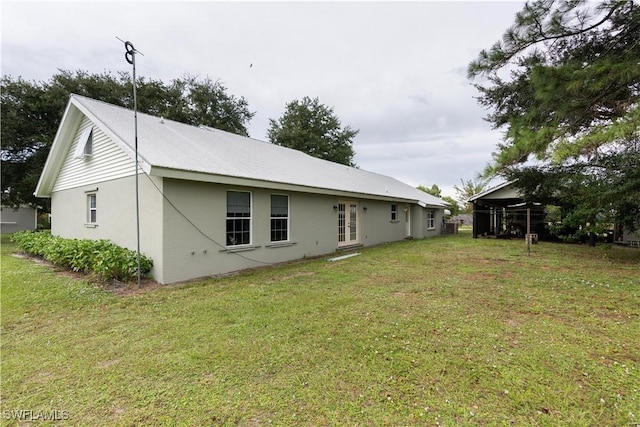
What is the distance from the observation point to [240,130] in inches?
1001

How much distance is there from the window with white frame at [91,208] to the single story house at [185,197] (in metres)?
0.03

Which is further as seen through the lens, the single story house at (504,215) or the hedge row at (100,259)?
the single story house at (504,215)

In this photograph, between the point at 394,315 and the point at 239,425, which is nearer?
the point at 239,425

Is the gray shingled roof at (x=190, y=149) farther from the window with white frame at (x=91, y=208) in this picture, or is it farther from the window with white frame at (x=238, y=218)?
the window with white frame at (x=91, y=208)

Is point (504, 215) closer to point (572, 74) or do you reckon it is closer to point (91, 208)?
point (572, 74)

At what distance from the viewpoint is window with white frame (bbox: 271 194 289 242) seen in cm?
878

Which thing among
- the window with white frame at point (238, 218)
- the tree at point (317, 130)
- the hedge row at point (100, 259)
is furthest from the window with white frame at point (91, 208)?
the tree at point (317, 130)

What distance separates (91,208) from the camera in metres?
9.30

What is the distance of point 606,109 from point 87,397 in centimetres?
936

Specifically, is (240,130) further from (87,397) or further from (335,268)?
(87,397)

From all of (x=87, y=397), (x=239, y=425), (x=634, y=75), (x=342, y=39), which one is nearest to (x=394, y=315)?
(x=239, y=425)

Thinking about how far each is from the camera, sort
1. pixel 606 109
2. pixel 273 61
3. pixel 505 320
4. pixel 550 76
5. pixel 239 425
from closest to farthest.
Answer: pixel 239 425, pixel 505 320, pixel 550 76, pixel 606 109, pixel 273 61

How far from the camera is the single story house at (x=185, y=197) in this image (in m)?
6.48

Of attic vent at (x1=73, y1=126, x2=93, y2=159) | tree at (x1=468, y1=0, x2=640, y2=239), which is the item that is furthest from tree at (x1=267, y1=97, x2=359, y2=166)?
tree at (x1=468, y1=0, x2=640, y2=239)
